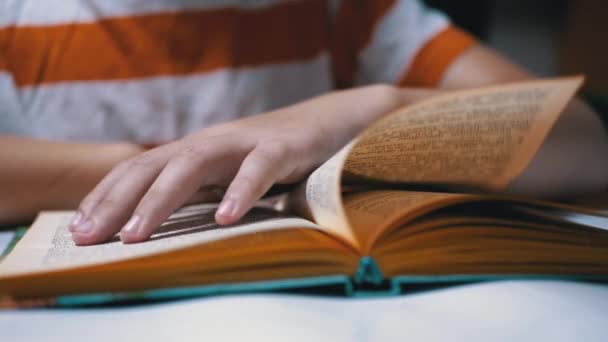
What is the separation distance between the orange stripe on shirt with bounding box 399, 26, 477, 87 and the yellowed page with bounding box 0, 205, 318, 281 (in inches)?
19.0

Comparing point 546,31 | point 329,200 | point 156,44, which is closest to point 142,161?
point 329,200

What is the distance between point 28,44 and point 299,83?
38cm

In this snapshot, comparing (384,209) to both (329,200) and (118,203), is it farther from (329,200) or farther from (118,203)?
(118,203)

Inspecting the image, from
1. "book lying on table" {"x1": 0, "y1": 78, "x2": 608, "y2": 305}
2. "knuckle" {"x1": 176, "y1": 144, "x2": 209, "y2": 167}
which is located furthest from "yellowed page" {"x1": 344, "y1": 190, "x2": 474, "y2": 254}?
"knuckle" {"x1": 176, "y1": 144, "x2": 209, "y2": 167}

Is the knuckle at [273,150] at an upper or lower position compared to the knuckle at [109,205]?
upper

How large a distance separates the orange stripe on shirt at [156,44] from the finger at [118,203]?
0.42 metres

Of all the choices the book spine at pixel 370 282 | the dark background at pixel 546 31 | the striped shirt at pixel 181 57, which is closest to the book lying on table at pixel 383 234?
the book spine at pixel 370 282

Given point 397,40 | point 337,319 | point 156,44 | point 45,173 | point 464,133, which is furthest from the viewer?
point 397,40

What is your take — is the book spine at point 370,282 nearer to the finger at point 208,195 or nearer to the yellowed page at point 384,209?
the yellowed page at point 384,209

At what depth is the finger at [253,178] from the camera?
1.16 ft

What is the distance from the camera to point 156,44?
78 cm

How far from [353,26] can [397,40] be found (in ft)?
0.25

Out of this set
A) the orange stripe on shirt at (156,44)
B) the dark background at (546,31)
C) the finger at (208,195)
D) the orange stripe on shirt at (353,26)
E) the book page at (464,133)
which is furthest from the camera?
the dark background at (546,31)

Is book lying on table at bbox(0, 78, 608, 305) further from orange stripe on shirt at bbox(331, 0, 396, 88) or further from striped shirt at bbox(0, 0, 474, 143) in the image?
orange stripe on shirt at bbox(331, 0, 396, 88)
